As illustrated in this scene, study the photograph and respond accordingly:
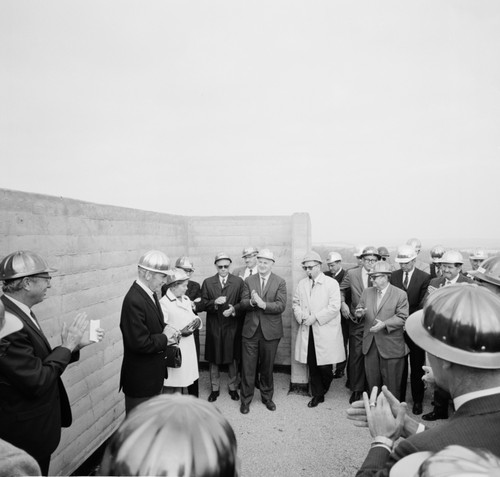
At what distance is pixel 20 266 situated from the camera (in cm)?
232

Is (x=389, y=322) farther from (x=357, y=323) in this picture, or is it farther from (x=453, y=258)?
(x=453, y=258)

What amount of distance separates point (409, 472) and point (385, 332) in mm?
3909

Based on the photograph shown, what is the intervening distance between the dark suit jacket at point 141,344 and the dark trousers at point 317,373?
2696 mm

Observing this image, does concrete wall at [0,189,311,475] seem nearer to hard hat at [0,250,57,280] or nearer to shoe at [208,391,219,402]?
hard hat at [0,250,57,280]

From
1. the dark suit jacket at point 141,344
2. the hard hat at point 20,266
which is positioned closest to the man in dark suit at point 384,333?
the dark suit jacket at point 141,344

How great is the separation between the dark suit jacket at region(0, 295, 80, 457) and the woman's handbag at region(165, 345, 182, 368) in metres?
1.42

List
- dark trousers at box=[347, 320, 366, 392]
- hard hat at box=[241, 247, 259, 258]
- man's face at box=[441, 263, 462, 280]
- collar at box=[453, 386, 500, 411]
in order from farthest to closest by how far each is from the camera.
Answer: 1. hard hat at box=[241, 247, 259, 258]
2. dark trousers at box=[347, 320, 366, 392]
3. man's face at box=[441, 263, 462, 280]
4. collar at box=[453, 386, 500, 411]

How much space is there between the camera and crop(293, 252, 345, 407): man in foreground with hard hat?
5.21 meters

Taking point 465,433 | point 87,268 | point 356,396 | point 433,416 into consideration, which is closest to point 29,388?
point 87,268

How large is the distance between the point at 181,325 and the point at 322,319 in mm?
2202

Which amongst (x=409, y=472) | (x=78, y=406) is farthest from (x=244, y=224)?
(x=409, y=472)

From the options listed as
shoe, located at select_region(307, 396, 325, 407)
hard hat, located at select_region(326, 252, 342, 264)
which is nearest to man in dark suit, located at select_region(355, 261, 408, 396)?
shoe, located at select_region(307, 396, 325, 407)

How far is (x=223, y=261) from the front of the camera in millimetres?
5688

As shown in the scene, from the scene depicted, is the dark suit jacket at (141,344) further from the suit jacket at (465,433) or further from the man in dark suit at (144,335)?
the suit jacket at (465,433)
